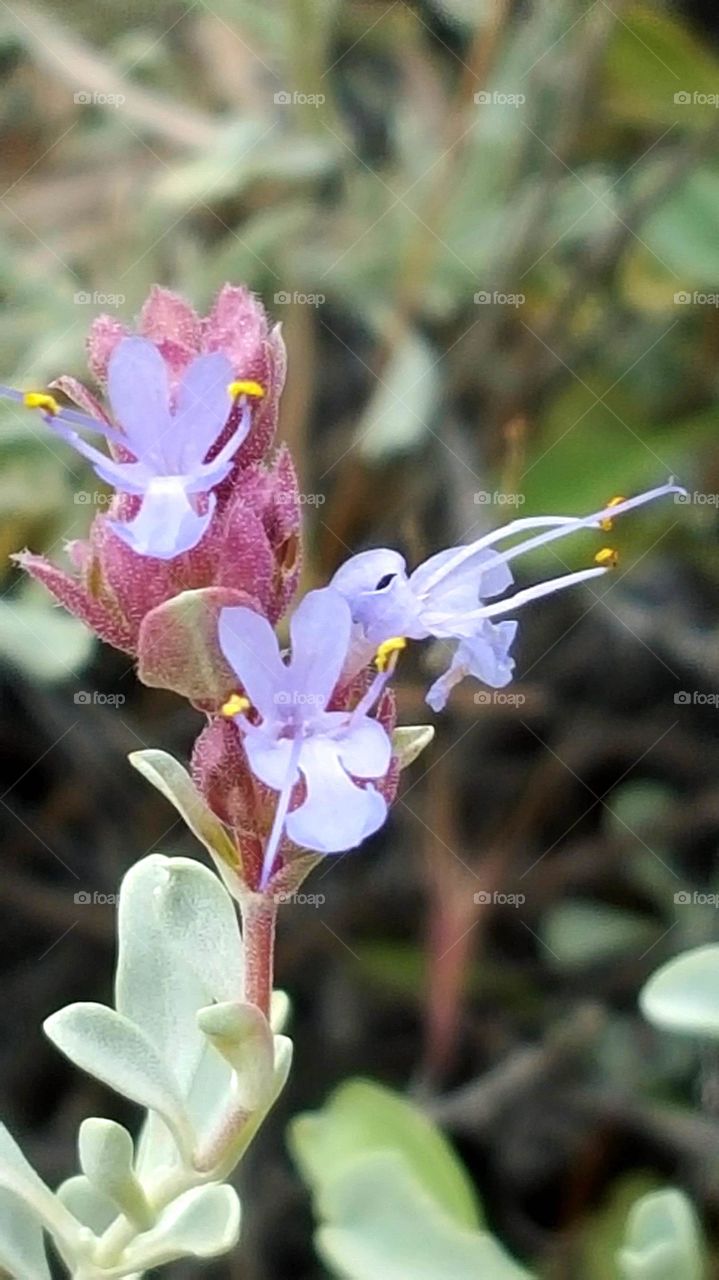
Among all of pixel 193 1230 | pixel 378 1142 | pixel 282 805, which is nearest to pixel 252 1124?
pixel 193 1230

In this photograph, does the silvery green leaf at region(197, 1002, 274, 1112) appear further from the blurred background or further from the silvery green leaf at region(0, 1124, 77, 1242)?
the blurred background

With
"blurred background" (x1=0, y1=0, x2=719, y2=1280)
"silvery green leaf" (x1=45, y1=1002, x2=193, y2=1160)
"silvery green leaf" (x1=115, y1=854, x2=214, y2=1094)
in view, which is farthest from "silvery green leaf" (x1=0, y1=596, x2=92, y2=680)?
"silvery green leaf" (x1=45, y1=1002, x2=193, y2=1160)

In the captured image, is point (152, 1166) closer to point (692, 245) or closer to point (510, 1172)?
point (510, 1172)

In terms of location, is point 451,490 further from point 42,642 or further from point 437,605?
point 437,605

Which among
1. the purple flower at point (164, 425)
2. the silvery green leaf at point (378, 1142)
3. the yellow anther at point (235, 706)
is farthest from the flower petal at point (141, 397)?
the silvery green leaf at point (378, 1142)

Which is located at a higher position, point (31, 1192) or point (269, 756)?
point (269, 756)

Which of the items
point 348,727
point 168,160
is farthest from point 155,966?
point 168,160

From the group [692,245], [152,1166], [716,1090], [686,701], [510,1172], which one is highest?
[692,245]
